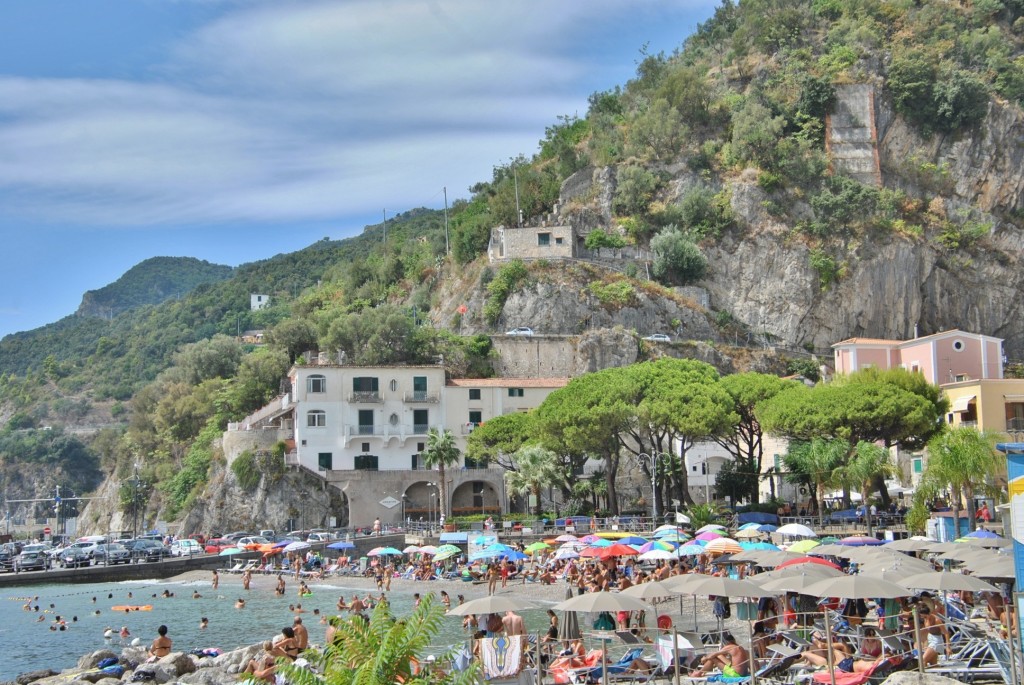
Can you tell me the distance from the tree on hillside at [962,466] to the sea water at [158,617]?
14587mm

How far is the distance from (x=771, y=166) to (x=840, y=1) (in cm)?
2274

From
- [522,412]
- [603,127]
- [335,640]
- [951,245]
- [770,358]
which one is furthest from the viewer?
[603,127]

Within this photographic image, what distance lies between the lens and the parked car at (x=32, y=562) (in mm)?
50094

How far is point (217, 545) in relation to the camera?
178ft

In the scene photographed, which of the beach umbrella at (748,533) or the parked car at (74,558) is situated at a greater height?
the beach umbrella at (748,533)

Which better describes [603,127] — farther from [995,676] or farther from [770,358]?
[995,676]

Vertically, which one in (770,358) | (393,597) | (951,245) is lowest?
(393,597)

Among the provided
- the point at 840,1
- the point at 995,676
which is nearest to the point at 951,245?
the point at 840,1

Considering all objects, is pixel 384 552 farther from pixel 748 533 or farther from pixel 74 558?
pixel 74 558

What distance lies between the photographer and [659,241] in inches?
3024

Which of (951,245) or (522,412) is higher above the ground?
(951,245)

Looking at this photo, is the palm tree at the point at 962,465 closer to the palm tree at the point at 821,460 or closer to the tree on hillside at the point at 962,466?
the tree on hillside at the point at 962,466

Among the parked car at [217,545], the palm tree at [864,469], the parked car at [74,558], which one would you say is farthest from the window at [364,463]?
the palm tree at [864,469]

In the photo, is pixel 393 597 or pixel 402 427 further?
pixel 402 427
